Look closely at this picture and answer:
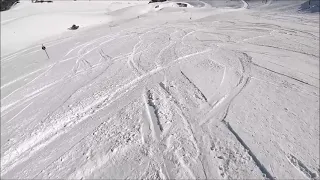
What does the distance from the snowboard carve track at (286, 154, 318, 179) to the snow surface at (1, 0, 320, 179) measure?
0.09ft

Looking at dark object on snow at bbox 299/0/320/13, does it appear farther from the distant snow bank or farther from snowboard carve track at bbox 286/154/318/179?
the distant snow bank

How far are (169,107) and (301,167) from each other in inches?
176

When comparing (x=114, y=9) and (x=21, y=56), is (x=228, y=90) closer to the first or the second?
(x=21, y=56)

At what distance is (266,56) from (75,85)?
1059 cm

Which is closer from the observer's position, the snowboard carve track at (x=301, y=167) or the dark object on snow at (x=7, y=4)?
the snowboard carve track at (x=301, y=167)

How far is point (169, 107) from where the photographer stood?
8094mm

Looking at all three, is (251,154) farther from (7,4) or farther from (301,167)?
(7,4)

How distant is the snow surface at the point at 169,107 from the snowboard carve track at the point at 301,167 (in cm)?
3

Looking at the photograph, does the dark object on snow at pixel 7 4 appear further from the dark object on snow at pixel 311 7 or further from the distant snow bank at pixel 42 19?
the dark object on snow at pixel 311 7

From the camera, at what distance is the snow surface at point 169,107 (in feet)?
19.5

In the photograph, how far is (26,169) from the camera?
20.9 feet

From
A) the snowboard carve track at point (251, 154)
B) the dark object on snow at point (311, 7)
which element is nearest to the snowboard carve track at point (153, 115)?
the snowboard carve track at point (251, 154)

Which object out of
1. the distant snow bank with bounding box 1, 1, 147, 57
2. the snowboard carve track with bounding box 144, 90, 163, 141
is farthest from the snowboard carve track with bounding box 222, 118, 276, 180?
the distant snow bank with bounding box 1, 1, 147, 57

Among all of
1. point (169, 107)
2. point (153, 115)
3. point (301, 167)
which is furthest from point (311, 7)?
point (153, 115)
